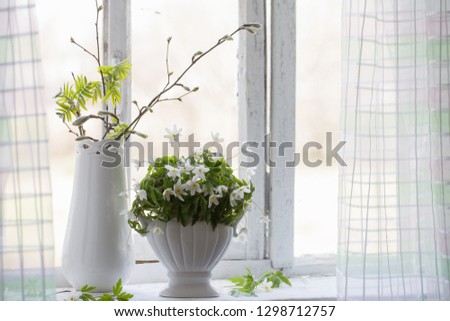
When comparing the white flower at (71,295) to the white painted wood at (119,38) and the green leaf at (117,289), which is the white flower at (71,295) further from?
the white painted wood at (119,38)

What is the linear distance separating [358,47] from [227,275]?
2.47ft

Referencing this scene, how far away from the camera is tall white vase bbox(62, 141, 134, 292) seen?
1.81 m

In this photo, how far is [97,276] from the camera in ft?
5.98

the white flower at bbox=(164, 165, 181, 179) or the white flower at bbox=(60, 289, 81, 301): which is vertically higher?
the white flower at bbox=(164, 165, 181, 179)

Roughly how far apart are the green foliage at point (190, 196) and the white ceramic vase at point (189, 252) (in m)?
0.02

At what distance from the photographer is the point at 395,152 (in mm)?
1931

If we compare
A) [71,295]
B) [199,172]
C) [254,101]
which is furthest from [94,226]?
[254,101]

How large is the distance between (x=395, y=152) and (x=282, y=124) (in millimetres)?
367

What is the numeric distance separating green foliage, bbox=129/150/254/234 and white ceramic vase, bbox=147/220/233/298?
0.8 inches

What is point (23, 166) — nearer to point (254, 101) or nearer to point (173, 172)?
point (173, 172)

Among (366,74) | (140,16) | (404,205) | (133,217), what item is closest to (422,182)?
(404,205)

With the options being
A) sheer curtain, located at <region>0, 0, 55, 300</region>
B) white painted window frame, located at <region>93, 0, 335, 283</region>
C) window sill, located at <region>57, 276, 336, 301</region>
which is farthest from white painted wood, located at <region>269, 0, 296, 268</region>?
sheer curtain, located at <region>0, 0, 55, 300</region>

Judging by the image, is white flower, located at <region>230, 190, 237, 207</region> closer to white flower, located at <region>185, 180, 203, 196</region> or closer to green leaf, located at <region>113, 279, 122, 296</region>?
white flower, located at <region>185, 180, 203, 196</region>
